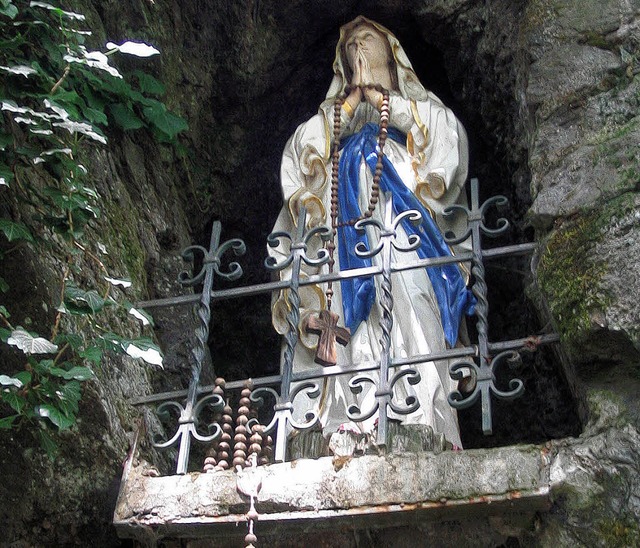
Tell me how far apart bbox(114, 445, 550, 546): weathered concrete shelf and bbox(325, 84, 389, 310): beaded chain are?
40.6 inches

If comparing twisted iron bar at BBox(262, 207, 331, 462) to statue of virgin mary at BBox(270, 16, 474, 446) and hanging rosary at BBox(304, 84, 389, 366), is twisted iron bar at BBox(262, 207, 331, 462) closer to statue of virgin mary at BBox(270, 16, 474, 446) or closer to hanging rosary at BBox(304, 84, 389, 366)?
hanging rosary at BBox(304, 84, 389, 366)

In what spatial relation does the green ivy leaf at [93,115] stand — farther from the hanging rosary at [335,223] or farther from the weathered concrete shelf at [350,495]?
the weathered concrete shelf at [350,495]

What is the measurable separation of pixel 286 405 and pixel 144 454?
1.42 ft

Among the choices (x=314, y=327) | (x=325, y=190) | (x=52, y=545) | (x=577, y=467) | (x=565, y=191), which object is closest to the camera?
(x=577, y=467)

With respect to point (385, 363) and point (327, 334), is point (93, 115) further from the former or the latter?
point (385, 363)

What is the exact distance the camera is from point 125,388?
396 centimetres

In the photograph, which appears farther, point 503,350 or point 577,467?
point 503,350

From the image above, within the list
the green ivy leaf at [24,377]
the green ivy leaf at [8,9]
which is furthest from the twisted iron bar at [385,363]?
the green ivy leaf at [8,9]

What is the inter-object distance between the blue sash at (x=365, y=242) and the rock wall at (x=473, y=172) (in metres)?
0.34

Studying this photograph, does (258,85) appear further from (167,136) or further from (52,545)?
(52,545)

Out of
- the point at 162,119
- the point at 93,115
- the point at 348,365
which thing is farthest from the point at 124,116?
the point at 348,365

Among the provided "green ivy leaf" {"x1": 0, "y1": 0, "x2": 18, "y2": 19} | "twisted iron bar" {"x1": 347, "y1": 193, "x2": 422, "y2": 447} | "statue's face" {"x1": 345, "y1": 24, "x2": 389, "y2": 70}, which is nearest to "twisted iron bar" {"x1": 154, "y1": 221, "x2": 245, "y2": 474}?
"twisted iron bar" {"x1": 347, "y1": 193, "x2": 422, "y2": 447}

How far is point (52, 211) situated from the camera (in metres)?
3.88

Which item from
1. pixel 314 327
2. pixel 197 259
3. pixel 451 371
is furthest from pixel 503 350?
pixel 197 259
